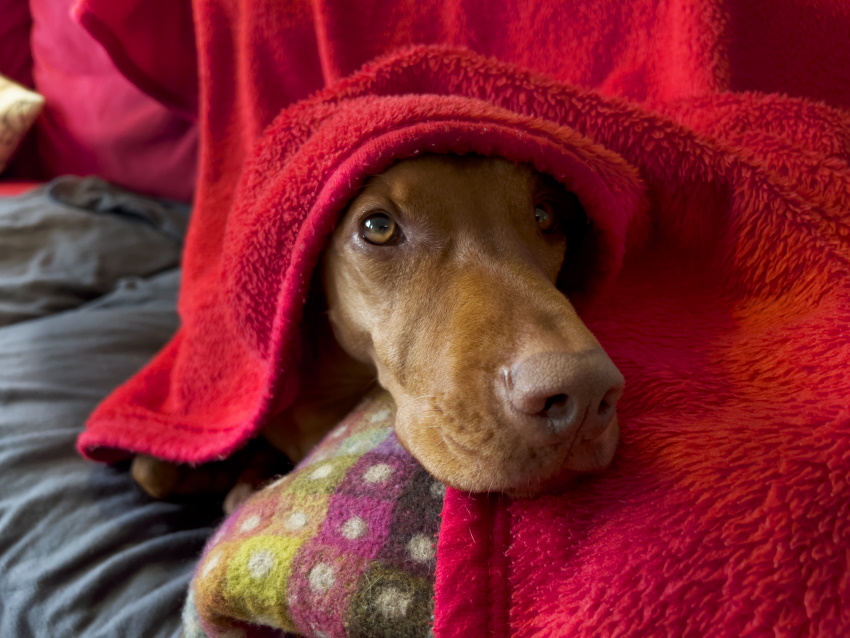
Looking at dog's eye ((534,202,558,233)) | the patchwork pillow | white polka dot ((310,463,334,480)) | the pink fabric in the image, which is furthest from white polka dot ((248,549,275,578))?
the patchwork pillow

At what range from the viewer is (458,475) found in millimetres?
766

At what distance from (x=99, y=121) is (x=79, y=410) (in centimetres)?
144

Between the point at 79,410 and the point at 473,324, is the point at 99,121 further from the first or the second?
the point at 473,324

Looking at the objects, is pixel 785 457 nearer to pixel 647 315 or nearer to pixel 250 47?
pixel 647 315

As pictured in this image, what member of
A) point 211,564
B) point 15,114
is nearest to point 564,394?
point 211,564

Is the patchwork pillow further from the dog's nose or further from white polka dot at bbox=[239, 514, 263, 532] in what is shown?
the dog's nose

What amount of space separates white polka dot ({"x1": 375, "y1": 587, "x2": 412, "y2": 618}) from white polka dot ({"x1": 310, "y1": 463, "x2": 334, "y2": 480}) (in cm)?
23

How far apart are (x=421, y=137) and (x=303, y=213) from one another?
0.75ft

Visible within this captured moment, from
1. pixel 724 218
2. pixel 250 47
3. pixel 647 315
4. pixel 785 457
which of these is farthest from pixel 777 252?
pixel 250 47

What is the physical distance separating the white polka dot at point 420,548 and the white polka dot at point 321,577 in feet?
0.30

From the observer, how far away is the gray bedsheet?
1.04 metres

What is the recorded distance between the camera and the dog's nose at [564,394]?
68 centimetres

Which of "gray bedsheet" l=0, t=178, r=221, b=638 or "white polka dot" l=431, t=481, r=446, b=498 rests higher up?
"white polka dot" l=431, t=481, r=446, b=498

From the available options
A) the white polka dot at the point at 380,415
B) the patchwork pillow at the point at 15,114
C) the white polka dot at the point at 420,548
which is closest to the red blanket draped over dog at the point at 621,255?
the white polka dot at the point at 420,548
